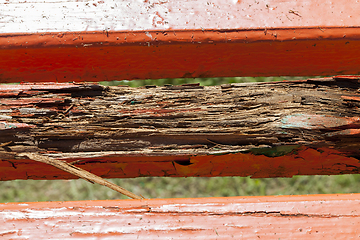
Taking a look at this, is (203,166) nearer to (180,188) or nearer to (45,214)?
(45,214)

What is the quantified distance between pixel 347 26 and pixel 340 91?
215 mm

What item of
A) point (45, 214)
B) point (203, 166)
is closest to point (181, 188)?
point (203, 166)

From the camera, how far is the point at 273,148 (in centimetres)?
90

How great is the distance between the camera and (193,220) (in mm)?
779

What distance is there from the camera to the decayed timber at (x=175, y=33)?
0.90 m

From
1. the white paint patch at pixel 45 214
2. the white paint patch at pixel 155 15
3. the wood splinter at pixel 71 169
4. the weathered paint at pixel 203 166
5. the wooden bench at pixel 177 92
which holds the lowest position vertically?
the white paint patch at pixel 45 214

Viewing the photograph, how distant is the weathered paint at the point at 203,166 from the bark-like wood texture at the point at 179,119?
0.28ft

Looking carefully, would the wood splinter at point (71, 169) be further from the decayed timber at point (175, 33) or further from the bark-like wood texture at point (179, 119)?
the decayed timber at point (175, 33)

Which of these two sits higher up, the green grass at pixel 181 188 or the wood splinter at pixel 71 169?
the green grass at pixel 181 188

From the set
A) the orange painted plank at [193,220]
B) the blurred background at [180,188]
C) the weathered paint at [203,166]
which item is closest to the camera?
the orange painted plank at [193,220]

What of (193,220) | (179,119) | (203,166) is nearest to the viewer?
(193,220)

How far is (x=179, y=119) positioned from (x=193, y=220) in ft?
1.02

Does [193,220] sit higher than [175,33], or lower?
lower

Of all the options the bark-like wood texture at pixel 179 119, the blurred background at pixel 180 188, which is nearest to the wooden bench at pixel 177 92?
the bark-like wood texture at pixel 179 119
